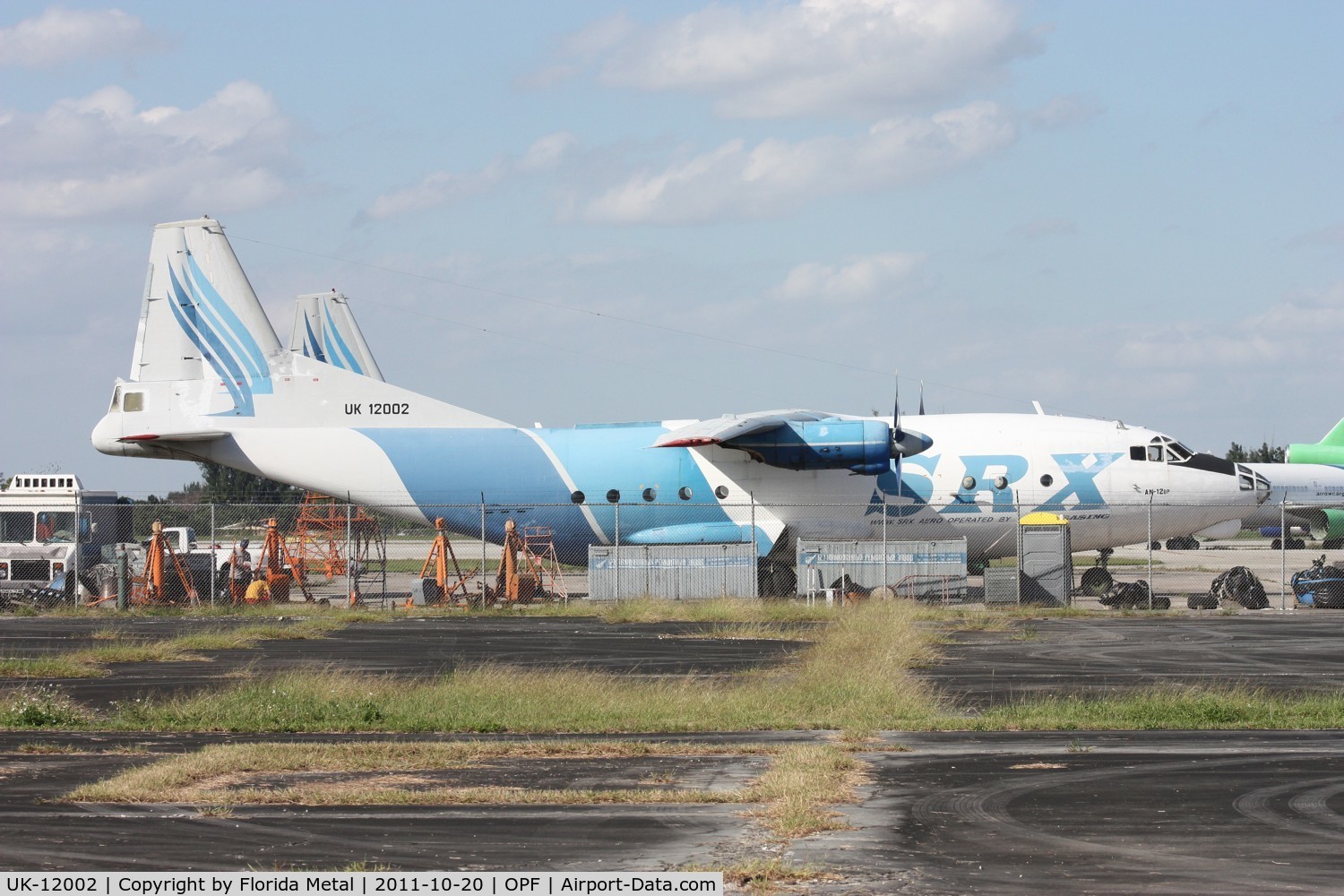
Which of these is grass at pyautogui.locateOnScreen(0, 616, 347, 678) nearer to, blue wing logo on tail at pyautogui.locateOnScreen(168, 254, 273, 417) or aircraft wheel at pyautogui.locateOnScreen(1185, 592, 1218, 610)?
blue wing logo on tail at pyautogui.locateOnScreen(168, 254, 273, 417)

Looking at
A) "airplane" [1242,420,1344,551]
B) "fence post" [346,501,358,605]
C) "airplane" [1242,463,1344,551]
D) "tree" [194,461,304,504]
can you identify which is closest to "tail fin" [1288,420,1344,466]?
"airplane" [1242,420,1344,551]

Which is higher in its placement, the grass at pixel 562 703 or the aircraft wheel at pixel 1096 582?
the aircraft wheel at pixel 1096 582

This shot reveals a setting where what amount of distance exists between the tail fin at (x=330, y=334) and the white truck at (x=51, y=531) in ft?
42.9

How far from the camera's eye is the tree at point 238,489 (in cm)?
10500

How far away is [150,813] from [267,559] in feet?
95.1

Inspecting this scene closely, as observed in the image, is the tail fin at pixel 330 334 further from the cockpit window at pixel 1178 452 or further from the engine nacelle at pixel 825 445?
the cockpit window at pixel 1178 452

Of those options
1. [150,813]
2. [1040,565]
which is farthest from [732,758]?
[1040,565]

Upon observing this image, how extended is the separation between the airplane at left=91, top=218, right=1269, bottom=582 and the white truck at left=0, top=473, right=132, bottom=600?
3.63 metres

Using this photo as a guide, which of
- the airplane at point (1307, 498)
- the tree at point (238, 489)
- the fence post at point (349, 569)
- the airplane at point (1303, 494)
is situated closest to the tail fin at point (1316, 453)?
the airplane at point (1307, 498)

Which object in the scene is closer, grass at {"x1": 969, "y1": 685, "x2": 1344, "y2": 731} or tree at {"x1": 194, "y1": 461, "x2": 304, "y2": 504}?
grass at {"x1": 969, "y1": 685, "x2": 1344, "y2": 731}

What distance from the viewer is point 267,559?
3888cm

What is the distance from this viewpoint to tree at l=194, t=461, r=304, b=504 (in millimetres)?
105000

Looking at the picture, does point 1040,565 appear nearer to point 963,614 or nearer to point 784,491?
point 963,614

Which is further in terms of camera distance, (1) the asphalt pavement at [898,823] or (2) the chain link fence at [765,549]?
(2) the chain link fence at [765,549]
